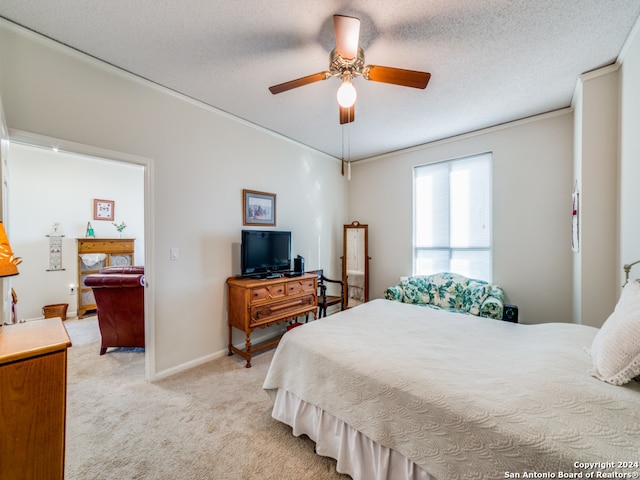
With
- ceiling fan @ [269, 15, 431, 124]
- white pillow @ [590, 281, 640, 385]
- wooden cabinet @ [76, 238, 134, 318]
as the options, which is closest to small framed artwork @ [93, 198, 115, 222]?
wooden cabinet @ [76, 238, 134, 318]

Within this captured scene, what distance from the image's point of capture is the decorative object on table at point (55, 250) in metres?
4.31

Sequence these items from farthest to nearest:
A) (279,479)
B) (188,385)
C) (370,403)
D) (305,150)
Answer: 1. (305,150)
2. (188,385)
3. (279,479)
4. (370,403)

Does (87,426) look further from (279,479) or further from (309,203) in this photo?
(309,203)

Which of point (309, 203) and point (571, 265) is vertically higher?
point (309, 203)

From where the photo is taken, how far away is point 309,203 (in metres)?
4.02

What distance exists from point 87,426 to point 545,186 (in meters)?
4.82

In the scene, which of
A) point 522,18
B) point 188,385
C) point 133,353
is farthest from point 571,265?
point 133,353

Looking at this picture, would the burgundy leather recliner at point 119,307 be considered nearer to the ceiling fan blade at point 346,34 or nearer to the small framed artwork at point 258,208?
the small framed artwork at point 258,208

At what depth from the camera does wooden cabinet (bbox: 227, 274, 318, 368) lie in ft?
8.84

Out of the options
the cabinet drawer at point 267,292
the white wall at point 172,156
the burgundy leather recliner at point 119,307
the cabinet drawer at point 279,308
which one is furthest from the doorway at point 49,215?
the cabinet drawer at point 279,308

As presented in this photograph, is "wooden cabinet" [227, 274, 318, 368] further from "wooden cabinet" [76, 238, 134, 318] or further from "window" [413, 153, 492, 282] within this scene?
"wooden cabinet" [76, 238, 134, 318]

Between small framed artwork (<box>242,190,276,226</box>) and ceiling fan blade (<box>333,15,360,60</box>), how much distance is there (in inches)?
77.6

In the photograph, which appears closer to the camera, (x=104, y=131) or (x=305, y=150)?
(x=104, y=131)

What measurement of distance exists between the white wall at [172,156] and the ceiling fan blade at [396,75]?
1886 millimetres
